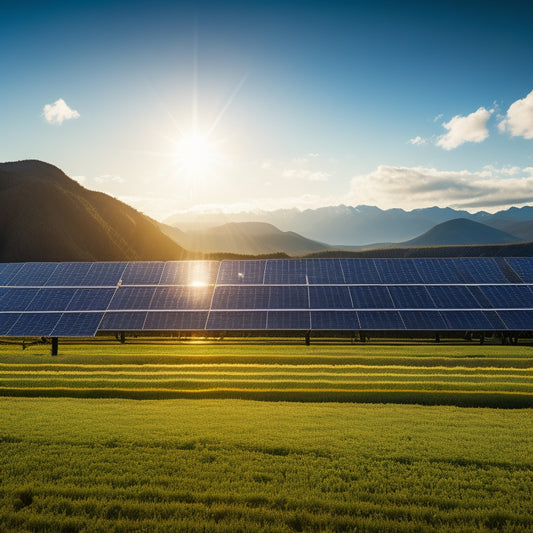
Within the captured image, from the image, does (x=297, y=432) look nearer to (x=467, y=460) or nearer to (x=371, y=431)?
(x=371, y=431)

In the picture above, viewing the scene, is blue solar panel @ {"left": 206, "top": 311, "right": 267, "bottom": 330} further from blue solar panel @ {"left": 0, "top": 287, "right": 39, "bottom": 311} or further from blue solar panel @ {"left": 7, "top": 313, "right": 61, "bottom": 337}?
blue solar panel @ {"left": 0, "top": 287, "right": 39, "bottom": 311}

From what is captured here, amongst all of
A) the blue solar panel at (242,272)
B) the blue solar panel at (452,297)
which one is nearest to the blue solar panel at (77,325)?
the blue solar panel at (242,272)

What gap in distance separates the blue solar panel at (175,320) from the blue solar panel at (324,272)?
462 inches

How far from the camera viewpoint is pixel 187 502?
10141mm

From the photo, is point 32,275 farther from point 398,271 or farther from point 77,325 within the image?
point 398,271

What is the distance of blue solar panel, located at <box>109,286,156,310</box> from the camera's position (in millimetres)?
37906

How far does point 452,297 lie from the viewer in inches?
1502

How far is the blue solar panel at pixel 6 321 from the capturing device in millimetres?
34606

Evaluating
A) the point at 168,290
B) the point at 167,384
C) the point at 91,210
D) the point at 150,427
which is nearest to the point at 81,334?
the point at 168,290

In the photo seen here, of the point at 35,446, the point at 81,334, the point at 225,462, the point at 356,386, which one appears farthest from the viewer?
the point at 81,334

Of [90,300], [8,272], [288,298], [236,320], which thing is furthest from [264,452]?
[8,272]

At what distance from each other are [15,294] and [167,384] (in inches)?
1033

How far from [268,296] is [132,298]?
503 inches

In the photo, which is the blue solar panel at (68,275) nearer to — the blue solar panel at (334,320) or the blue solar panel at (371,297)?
the blue solar panel at (334,320)
